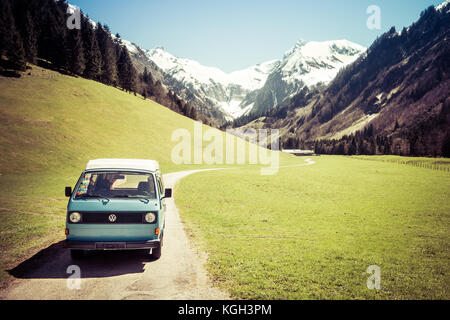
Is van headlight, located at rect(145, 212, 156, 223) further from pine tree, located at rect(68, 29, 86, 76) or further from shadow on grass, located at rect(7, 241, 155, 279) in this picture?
pine tree, located at rect(68, 29, 86, 76)

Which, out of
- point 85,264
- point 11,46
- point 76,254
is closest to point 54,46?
point 11,46

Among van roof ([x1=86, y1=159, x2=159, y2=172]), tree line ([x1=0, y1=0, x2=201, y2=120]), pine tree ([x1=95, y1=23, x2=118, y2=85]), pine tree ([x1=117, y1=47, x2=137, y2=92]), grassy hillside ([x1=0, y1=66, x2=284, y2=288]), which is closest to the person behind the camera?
van roof ([x1=86, y1=159, x2=159, y2=172])

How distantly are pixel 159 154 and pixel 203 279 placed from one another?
5011cm

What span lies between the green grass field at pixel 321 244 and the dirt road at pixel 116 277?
809mm

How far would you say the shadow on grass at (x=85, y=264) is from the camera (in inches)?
262

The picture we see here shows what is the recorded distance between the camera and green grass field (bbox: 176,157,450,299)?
6.58m

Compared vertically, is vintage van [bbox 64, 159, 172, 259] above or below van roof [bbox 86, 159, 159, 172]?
below

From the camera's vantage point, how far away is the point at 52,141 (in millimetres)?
39406

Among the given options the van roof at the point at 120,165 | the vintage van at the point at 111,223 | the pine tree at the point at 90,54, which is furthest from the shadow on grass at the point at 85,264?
the pine tree at the point at 90,54

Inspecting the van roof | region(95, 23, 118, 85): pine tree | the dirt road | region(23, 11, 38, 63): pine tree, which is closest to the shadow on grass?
the dirt road

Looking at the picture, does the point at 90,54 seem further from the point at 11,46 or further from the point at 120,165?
the point at 120,165

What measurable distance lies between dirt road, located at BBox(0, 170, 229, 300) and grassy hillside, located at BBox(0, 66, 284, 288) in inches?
34.2

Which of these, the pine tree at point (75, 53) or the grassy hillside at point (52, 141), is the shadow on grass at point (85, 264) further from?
the pine tree at point (75, 53)

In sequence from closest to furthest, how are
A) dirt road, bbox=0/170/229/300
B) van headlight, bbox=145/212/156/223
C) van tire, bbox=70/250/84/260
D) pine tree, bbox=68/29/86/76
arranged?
1. dirt road, bbox=0/170/229/300
2. van headlight, bbox=145/212/156/223
3. van tire, bbox=70/250/84/260
4. pine tree, bbox=68/29/86/76
